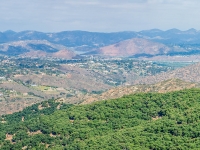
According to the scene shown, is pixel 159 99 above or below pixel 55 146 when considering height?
above

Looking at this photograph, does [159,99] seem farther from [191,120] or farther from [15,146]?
[15,146]

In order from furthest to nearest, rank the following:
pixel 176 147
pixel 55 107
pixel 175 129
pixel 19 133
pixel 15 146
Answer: pixel 55 107 → pixel 19 133 → pixel 15 146 → pixel 175 129 → pixel 176 147

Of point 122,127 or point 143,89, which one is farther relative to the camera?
point 143,89

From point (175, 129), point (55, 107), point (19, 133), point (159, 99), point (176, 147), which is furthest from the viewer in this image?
point (55, 107)

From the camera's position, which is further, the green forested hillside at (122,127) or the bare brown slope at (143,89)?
the bare brown slope at (143,89)

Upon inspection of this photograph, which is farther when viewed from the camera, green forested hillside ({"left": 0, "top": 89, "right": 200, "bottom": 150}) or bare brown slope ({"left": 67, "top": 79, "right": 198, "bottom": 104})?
bare brown slope ({"left": 67, "top": 79, "right": 198, "bottom": 104})

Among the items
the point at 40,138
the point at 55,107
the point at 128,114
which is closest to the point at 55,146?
the point at 40,138

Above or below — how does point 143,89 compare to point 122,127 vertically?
above

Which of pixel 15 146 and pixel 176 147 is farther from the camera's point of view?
pixel 15 146
